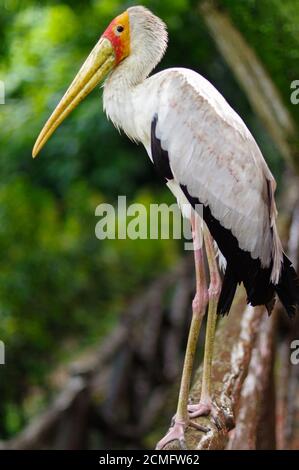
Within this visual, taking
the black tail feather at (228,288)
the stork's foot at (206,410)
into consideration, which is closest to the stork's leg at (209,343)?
the stork's foot at (206,410)

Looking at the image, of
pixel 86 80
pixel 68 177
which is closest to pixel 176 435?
pixel 86 80

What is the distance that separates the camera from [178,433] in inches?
79.8

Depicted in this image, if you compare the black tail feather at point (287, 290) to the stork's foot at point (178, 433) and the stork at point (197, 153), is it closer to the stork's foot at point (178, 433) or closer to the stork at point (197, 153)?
the stork at point (197, 153)

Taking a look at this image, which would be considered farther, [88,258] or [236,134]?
[88,258]

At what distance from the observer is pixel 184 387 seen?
2.12m

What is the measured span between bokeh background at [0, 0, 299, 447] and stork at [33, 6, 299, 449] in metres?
1.77

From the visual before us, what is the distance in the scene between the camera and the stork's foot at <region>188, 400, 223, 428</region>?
216 cm

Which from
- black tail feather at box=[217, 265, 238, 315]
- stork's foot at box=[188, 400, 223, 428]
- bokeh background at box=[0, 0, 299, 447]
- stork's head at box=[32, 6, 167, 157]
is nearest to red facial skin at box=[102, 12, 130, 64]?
stork's head at box=[32, 6, 167, 157]

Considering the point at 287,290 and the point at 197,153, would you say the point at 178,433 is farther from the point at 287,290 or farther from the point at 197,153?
the point at 197,153

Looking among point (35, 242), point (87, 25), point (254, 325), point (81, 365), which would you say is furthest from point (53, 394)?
point (254, 325)

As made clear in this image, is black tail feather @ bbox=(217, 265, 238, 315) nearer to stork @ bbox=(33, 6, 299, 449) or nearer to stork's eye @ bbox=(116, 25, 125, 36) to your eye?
stork @ bbox=(33, 6, 299, 449)

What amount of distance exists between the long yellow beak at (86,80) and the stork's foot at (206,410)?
2.87 feet
